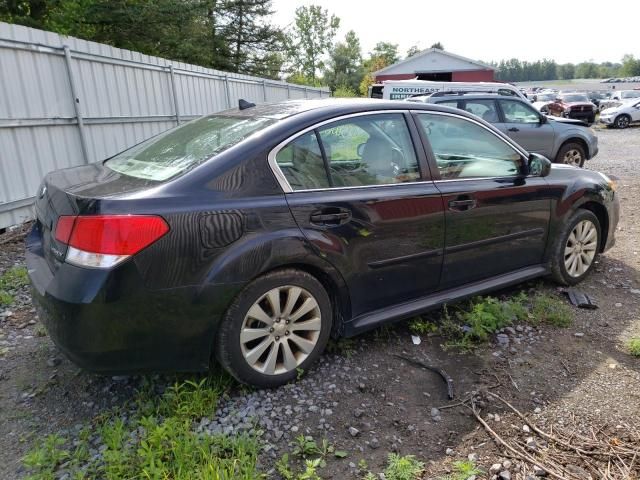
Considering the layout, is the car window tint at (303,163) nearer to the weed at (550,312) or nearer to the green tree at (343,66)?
the weed at (550,312)

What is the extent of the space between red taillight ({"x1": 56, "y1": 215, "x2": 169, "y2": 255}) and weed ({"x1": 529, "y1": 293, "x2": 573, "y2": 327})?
9.07 ft

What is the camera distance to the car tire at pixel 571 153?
1005 cm

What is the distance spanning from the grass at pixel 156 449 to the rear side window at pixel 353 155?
1.30 m

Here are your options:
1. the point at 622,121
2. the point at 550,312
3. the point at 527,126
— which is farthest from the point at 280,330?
the point at 622,121

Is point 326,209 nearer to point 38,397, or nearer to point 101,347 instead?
point 101,347

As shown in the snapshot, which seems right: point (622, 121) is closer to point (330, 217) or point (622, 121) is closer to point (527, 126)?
point (527, 126)

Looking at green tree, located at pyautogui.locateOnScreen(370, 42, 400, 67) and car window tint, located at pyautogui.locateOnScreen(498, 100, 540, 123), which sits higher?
green tree, located at pyautogui.locateOnScreen(370, 42, 400, 67)

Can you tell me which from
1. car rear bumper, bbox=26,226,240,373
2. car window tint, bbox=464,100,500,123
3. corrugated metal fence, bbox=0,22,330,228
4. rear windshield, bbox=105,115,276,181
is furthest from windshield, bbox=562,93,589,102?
car rear bumper, bbox=26,226,240,373

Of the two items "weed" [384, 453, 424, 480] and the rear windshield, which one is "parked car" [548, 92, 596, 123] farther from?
"weed" [384, 453, 424, 480]

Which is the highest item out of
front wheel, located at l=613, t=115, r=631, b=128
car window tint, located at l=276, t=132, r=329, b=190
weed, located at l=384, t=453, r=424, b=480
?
car window tint, located at l=276, t=132, r=329, b=190

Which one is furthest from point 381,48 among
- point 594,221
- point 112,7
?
point 594,221

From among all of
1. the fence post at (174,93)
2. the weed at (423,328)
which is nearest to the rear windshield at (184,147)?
the weed at (423,328)

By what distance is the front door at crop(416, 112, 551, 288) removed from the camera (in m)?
3.27

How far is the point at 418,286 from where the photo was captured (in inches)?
125
